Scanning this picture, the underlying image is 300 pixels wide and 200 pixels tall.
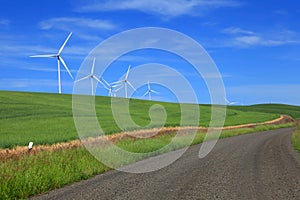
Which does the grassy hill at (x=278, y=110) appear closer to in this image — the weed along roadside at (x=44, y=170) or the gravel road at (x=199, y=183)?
the gravel road at (x=199, y=183)

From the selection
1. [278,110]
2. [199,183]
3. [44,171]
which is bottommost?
[199,183]

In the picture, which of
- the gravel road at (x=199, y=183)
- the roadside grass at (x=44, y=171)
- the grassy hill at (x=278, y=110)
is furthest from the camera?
the grassy hill at (x=278, y=110)

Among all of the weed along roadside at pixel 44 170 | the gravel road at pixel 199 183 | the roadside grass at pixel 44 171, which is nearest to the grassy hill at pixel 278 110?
the gravel road at pixel 199 183

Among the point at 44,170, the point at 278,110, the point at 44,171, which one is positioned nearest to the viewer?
the point at 44,171

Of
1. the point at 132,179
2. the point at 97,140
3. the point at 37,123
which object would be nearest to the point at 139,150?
the point at 97,140

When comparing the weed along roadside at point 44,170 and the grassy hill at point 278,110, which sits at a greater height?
the grassy hill at point 278,110

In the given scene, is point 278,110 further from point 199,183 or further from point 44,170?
point 44,170

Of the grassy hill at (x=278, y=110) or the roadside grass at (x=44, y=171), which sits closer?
the roadside grass at (x=44, y=171)

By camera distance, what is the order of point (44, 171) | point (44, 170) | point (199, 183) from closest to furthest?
1. point (199, 183)
2. point (44, 171)
3. point (44, 170)

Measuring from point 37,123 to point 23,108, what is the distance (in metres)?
11.3

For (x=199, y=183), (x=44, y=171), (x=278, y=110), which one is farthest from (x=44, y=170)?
(x=278, y=110)

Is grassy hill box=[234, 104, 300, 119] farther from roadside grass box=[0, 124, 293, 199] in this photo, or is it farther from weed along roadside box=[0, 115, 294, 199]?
roadside grass box=[0, 124, 293, 199]

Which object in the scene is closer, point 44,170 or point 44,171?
point 44,171

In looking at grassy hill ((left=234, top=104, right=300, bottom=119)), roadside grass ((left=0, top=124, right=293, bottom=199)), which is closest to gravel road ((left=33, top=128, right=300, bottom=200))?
roadside grass ((left=0, top=124, right=293, bottom=199))
